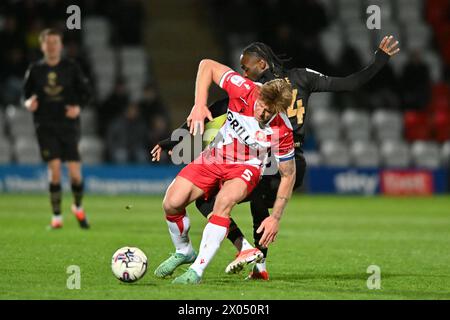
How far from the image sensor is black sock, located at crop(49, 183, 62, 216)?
45.3 feet

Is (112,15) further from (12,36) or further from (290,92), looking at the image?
(290,92)

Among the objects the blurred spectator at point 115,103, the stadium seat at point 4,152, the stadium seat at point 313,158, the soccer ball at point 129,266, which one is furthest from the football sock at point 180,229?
the stadium seat at point 313,158

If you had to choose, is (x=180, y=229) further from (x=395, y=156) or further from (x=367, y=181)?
(x=395, y=156)

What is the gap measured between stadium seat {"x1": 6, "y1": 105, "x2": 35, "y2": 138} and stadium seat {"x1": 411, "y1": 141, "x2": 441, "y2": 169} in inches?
341

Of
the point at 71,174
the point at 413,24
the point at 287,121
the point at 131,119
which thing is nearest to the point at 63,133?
the point at 71,174

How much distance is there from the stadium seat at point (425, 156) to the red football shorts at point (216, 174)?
15195 mm

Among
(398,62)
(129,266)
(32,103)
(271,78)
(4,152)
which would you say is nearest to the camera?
(129,266)

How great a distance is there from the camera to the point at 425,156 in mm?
23172

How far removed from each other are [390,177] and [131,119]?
5921mm

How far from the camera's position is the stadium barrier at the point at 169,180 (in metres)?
21.1

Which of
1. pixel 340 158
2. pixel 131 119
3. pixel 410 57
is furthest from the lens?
pixel 410 57

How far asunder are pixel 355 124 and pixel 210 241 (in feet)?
52.7

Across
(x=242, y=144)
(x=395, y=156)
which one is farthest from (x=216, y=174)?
(x=395, y=156)

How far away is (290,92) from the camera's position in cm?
827
